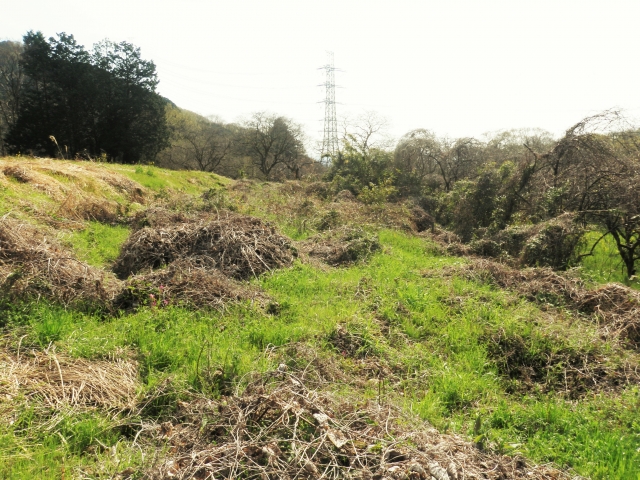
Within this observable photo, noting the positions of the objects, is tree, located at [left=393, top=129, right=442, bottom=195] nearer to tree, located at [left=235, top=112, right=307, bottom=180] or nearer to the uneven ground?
the uneven ground

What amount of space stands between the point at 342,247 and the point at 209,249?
3.13m

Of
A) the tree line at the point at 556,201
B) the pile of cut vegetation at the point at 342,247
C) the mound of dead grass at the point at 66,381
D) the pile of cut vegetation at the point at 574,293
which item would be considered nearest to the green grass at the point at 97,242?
the mound of dead grass at the point at 66,381

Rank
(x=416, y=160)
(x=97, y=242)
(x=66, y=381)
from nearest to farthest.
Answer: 1. (x=66, y=381)
2. (x=97, y=242)
3. (x=416, y=160)

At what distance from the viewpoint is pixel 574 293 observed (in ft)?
20.6

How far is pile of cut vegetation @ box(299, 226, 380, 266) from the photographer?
869cm

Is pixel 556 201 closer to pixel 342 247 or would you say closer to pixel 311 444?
pixel 342 247

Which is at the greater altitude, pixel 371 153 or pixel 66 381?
pixel 371 153

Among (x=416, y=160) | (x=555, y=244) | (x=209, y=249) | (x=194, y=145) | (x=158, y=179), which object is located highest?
(x=194, y=145)

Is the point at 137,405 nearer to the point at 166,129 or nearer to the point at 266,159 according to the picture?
the point at 166,129

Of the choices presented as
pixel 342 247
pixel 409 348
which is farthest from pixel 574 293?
pixel 342 247

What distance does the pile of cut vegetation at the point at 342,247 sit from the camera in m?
8.69

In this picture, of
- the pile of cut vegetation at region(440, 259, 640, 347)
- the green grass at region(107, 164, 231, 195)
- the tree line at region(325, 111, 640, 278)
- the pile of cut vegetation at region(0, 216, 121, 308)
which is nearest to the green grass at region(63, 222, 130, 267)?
the pile of cut vegetation at region(0, 216, 121, 308)

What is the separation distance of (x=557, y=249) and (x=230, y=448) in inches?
330

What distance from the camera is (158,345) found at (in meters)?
4.14
